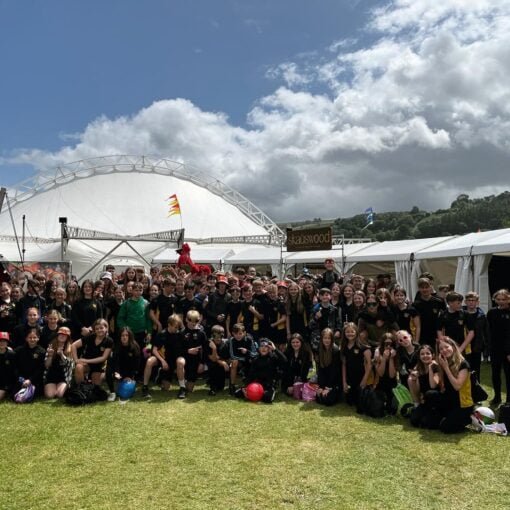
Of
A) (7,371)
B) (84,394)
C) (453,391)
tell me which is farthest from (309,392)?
(7,371)

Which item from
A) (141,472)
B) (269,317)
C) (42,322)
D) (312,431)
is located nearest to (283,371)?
(269,317)

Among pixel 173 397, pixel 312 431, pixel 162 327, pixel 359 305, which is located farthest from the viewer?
pixel 162 327

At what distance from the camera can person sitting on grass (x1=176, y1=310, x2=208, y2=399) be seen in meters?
6.74

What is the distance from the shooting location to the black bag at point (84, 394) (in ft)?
19.9

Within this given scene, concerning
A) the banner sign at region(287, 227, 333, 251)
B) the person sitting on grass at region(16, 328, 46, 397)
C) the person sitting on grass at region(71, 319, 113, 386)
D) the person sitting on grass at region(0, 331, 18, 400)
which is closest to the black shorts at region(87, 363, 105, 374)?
the person sitting on grass at region(71, 319, 113, 386)

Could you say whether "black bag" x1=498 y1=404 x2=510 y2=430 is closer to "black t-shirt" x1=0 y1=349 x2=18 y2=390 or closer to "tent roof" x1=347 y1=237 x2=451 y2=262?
"black t-shirt" x1=0 y1=349 x2=18 y2=390

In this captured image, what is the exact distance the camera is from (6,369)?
20.8ft

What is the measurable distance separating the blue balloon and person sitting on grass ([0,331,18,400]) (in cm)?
139

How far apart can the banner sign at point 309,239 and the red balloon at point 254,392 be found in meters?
9.12

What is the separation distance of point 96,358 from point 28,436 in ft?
5.86

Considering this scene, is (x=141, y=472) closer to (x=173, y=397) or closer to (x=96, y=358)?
(x=173, y=397)

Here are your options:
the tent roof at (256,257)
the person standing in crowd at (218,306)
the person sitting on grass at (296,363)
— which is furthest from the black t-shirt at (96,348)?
the tent roof at (256,257)

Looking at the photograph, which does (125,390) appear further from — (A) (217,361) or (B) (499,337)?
(B) (499,337)

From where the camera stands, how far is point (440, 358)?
5.13 m
